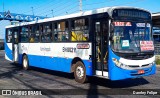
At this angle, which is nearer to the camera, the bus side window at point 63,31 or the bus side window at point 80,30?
the bus side window at point 80,30

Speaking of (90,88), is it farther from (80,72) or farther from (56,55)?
(56,55)

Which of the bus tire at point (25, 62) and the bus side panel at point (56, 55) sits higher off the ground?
the bus side panel at point (56, 55)

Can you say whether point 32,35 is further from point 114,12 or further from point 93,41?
point 114,12

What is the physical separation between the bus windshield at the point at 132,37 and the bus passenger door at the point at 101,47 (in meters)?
0.47

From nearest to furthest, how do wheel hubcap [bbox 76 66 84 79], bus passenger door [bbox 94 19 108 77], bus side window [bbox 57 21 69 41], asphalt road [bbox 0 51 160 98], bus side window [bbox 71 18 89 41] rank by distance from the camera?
1. asphalt road [bbox 0 51 160 98]
2. bus passenger door [bbox 94 19 108 77]
3. bus side window [bbox 71 18 89 41]
4. wheel hubcap [bbox 76 66 84 79]
5. bus side window [bbox 57 21 69 41]

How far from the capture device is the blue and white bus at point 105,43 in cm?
1104

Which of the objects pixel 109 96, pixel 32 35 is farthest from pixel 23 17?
pixel 109 96

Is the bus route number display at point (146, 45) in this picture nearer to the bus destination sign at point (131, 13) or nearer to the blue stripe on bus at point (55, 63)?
the bus destination sign at point (131, 13)

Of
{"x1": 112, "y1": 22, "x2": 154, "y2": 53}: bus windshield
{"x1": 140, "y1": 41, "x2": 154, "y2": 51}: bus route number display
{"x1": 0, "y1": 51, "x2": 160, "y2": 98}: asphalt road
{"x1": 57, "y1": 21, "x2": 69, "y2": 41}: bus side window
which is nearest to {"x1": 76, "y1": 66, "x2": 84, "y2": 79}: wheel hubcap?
{"x1": 0, "y1": 51, "x2": 160, "y2": 98}: asphalt road

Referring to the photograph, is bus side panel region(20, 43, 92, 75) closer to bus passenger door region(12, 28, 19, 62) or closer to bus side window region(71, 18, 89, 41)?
bus side window region(71, 18, 89, 41)

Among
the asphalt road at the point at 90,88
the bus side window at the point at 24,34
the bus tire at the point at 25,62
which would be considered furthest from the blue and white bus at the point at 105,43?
the bus tire at the point at 25,62

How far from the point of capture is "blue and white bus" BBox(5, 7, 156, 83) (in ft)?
36.2

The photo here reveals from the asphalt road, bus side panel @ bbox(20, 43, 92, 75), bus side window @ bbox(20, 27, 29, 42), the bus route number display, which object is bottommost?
the asphalt road

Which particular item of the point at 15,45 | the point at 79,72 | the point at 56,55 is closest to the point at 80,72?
the point at 79,72
